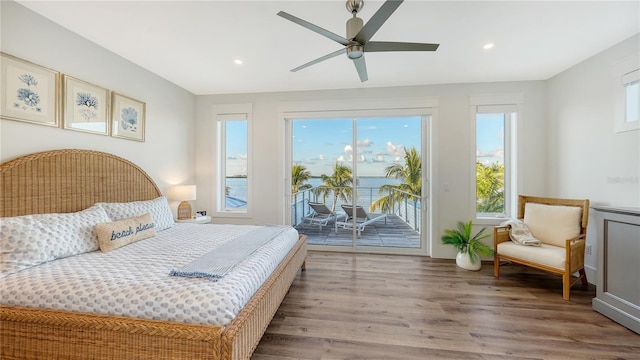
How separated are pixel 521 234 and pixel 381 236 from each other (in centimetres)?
187

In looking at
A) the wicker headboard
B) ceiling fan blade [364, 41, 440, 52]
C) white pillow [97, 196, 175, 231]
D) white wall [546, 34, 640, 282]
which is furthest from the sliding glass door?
the wicker headboard

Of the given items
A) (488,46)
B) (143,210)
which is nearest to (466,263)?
(488,46)

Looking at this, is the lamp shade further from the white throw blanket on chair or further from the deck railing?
the white throw blanket on chair

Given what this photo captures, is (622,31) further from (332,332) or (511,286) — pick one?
(332,332)

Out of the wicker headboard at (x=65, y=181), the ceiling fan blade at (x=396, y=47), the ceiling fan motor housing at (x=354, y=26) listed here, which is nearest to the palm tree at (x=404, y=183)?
the ceiling fan blade at (x=396, y=47)

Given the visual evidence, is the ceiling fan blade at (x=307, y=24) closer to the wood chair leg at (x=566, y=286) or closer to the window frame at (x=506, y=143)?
the window frame at (x=506, y=143)

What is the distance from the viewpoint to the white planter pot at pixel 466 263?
3160mm

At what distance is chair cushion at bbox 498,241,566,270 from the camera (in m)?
2.48

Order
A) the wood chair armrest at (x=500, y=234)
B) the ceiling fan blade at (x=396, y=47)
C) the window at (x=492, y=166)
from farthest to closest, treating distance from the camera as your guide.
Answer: the window at (x=492, y=166) → the wood chair armrest at (x=500, y=234) → the ceiling fan blade at (x=396, y=47)

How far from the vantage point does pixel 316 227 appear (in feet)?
13.9

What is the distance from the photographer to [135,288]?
1359 millimetres

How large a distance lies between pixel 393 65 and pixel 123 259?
3.41m

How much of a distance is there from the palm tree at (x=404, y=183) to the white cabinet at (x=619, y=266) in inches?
78.0

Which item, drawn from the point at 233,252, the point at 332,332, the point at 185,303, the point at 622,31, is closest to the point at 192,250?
the point at 233,252
